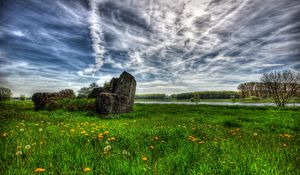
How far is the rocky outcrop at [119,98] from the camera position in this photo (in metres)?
13.9

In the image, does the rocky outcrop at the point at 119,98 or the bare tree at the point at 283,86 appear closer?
the rocky outcrop at the point at 119,98

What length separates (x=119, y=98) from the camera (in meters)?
14.8

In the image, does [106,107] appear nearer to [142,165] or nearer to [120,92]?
[120,92]

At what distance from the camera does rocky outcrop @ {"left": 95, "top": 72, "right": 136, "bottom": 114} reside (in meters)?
13.9

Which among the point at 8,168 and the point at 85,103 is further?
the point at 85,103

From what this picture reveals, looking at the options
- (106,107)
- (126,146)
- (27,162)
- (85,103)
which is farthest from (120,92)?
(27,162)

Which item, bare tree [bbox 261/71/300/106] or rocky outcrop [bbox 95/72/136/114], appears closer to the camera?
rocky outcrop [bbox 95/72/136/114]

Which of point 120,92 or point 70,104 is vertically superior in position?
point 120,92

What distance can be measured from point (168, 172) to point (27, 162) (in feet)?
7.99

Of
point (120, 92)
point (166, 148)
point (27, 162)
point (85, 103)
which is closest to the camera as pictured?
point (27, 162)

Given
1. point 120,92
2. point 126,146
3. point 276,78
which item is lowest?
point 126,146

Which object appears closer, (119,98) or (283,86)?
(119,98)

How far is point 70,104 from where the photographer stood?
1772 cm

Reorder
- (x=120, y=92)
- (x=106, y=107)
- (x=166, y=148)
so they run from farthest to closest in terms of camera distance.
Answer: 1. (x=120, y=92)
2. (x=106, y=107)
3. (x=166, y=148)
